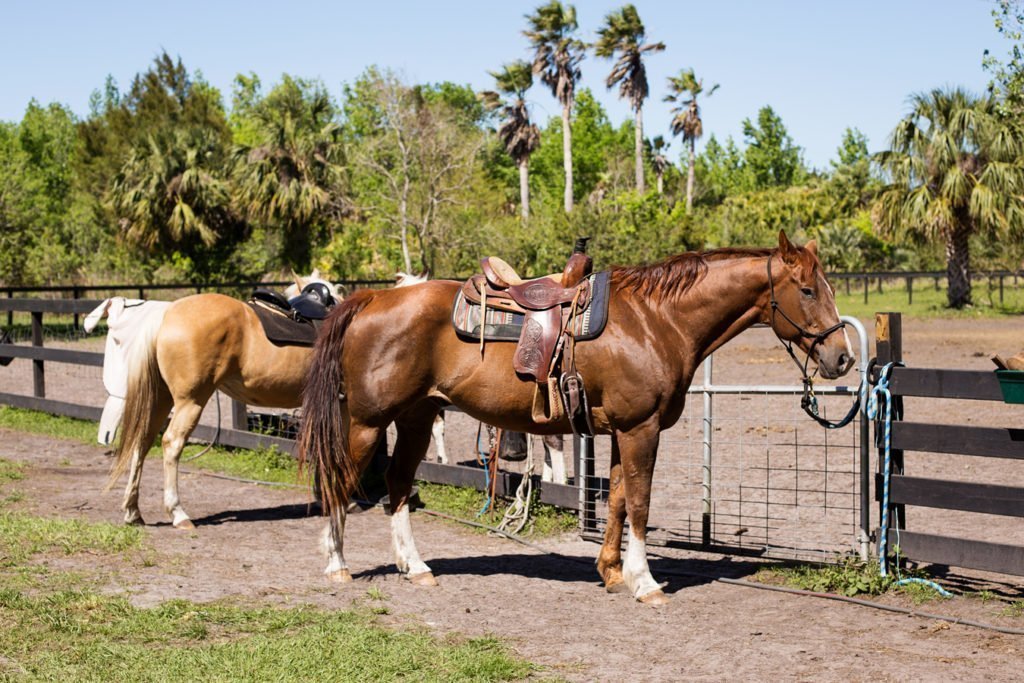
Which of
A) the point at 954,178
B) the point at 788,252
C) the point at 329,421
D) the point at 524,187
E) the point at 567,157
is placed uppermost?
the point at 567,157

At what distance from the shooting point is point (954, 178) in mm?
27484

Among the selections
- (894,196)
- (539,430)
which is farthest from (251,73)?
(539,430)

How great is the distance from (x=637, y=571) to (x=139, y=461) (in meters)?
4.09

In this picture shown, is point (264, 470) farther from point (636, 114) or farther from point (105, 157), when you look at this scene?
point (636, 114)

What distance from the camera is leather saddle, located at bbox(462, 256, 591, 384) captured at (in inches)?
236

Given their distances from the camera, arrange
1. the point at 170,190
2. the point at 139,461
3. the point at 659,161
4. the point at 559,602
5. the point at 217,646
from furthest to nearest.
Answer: the point at 659,161 → the point at 170,190 → the point at 139,461 → the point at 559,602 → the point at 217,646

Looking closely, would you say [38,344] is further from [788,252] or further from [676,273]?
[788,252]

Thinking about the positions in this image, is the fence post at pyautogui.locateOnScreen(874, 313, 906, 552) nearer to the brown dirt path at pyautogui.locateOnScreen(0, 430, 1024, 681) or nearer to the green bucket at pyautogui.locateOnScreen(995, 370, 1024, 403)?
the brown dirt path at pyautogui.locateOnScreen(0, 430, 1024, 681)

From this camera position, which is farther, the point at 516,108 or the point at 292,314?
the point at 516,108

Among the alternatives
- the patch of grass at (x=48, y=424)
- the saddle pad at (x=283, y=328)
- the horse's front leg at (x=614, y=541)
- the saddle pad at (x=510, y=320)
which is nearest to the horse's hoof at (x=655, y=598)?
the horse's front leg at (x=614, y=541)

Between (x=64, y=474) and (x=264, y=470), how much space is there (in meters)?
1.89

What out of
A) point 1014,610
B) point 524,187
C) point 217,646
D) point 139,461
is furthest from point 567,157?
point 217,646

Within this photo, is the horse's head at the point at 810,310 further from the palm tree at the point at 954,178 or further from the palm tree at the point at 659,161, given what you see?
the palm tree at the point at 659,161

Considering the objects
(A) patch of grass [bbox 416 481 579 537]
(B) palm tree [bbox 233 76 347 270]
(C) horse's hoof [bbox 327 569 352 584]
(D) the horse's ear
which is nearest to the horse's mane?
(D) the horse's ear
